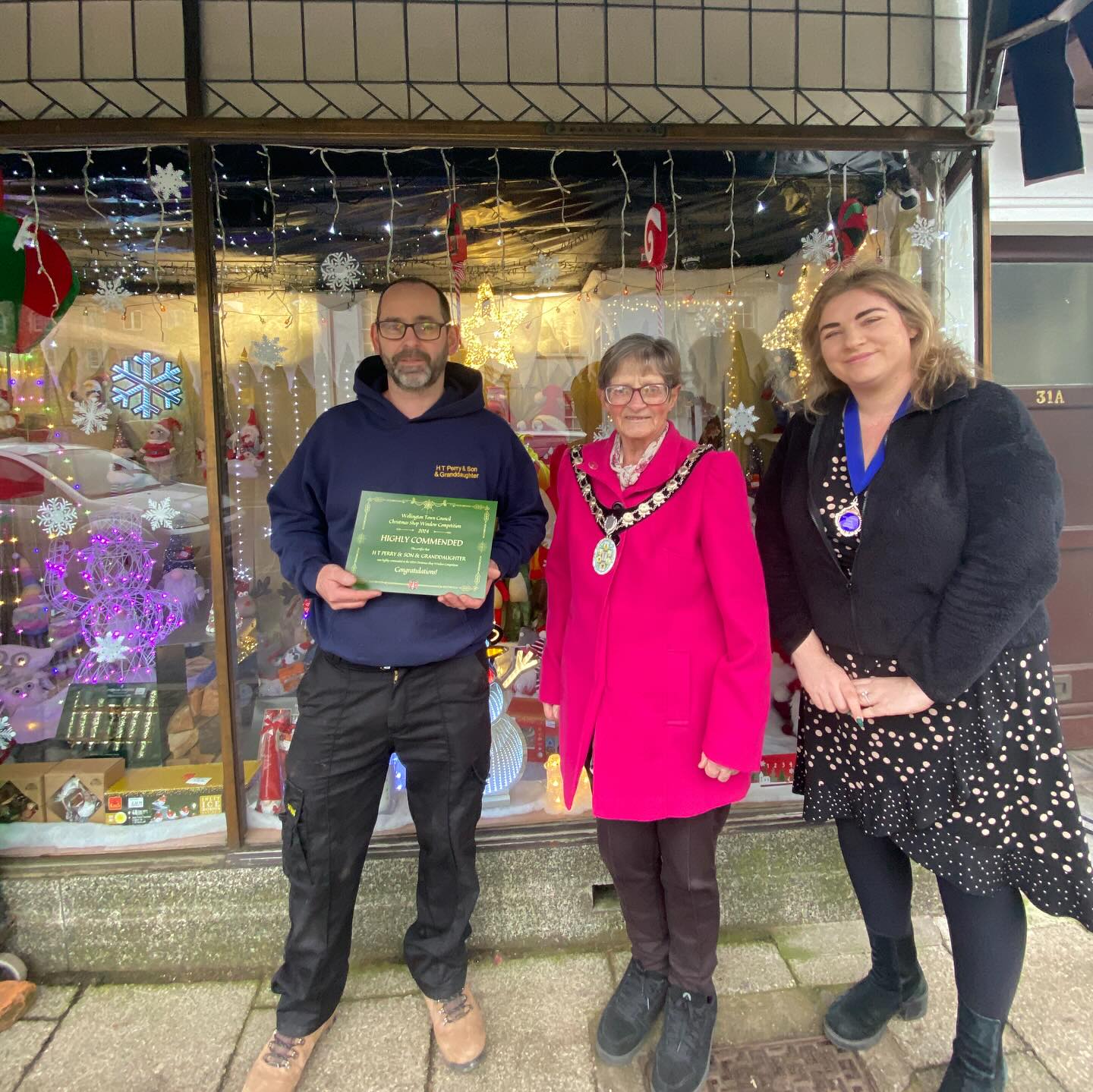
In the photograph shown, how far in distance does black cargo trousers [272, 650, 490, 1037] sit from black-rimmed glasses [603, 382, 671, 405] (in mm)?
875

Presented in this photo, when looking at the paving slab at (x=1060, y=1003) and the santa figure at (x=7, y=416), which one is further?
the santa figure at (x=7, y=416)

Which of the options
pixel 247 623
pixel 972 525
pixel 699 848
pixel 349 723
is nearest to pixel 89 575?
pixel 247 623

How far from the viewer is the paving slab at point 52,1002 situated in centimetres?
231

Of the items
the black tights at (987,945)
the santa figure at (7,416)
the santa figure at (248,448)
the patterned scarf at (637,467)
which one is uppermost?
the santa figure at (7,416)

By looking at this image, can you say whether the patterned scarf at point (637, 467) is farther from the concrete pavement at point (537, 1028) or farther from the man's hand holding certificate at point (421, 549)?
the concrete pavement at point (537, 1028)

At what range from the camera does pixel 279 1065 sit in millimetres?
2000

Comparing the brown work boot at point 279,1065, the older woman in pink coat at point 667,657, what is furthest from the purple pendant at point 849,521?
the brown work boot at point 279,1065

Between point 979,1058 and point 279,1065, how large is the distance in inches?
74.0

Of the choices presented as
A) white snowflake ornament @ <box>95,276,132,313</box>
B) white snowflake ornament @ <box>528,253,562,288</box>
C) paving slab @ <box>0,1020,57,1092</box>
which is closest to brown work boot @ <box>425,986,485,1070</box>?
paving slab @ <box>0,1020,57,1092</box>

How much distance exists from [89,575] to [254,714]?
33.8 inches

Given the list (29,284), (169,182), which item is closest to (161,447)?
(29,284)

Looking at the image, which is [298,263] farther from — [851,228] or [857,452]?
[857,452]

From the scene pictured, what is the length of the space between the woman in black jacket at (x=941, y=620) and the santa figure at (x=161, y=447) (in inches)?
91.9

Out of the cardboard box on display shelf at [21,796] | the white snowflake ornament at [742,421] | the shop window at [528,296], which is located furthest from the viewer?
the white snowflake ornament at [742,421]
